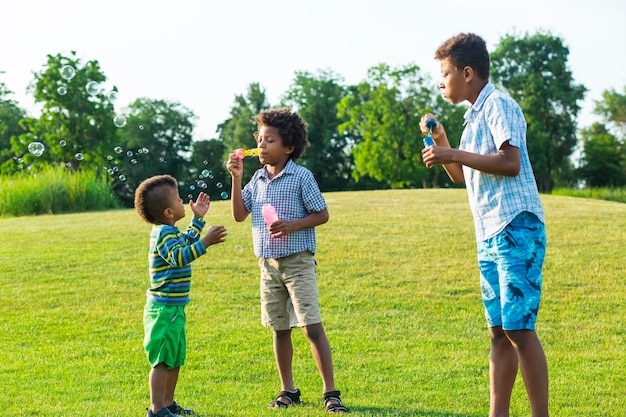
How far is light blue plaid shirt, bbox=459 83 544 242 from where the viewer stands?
3.77 m

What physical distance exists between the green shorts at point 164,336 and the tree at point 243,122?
162 feet

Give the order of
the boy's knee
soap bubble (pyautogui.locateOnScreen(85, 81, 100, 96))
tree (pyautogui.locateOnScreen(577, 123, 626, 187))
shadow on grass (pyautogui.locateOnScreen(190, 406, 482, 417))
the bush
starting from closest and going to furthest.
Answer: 1. shadow on grass (pyautogui.locateOnScreen(190, 406, 482, 417))
2. the boy's knee
3. soap bubble (pyautogui.locateOnScreen(85, 81, 100, 96))
4. the bush
5. tree (pyautogui.locateOnScreen(577, 123, 626, 187))

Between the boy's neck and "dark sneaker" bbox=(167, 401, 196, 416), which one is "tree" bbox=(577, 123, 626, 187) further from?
"dark sneaker" bbox=(167, 401, 196, 416)

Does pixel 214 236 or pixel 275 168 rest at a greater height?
pixel 275 168

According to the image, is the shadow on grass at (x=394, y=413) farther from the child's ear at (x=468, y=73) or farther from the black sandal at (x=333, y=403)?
the child's ear at (x=468, y=73)

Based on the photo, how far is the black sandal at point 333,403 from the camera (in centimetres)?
462

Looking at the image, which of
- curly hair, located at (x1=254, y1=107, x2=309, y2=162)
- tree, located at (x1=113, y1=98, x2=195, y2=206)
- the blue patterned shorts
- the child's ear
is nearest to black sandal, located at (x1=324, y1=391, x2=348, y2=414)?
the blue patterned shorts

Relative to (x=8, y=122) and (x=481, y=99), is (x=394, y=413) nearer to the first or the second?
(x=481, y=99)

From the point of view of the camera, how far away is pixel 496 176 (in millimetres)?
3850

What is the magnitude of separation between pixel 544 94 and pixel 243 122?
20212mm

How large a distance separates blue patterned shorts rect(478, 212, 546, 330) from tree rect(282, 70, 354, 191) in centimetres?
4642

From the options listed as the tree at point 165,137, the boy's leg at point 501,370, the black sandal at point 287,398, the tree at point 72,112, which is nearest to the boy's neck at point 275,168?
the black sandal at point 287,398

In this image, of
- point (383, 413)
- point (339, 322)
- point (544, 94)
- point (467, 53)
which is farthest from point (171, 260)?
point (544, 94)

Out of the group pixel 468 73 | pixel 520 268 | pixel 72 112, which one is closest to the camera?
pixel 520 268
